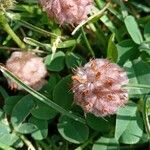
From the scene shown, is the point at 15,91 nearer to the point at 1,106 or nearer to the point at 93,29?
the point at 1,106

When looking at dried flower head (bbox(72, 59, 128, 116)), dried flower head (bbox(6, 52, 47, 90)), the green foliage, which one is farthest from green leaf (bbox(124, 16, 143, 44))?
dried flower head (bbox(6, 52, 47, 90))

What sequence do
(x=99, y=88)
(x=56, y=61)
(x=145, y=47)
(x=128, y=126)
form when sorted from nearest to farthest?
(x=99, y=88) < (x=128, y=126) < (x=145, y=47) < (x=56, y=61)

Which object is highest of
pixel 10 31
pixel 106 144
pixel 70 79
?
pixel 10 31

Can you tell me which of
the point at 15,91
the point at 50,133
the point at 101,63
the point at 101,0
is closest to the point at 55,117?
the point at 50,133

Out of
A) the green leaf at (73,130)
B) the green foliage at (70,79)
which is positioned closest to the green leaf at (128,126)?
the green foliage at (70,79)

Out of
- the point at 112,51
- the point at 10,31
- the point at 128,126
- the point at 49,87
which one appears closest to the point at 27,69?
the point at 49,87

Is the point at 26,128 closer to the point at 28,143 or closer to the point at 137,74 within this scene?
the point at 28,143
